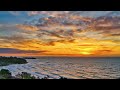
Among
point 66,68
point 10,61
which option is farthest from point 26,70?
point 66,68

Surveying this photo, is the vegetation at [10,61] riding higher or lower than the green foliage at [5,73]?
higher

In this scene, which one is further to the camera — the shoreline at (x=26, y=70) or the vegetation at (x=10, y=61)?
the vegetation at (x=10, y=61)

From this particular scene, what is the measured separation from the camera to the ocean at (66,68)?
2.61 metres

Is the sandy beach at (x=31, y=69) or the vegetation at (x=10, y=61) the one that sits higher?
the vegetation at (x=10, y=61)

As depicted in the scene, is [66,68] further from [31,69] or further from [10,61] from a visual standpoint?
[10,61]

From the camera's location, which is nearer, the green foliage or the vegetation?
the green foliage

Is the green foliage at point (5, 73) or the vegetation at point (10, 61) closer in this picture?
the green foliage at point (5, 73)

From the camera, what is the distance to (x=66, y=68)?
2770 mm

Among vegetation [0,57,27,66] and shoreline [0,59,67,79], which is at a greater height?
vegetation [0,57,27,66]

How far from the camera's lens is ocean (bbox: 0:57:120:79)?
2611 millimetres

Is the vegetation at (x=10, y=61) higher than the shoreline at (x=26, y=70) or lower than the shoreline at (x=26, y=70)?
higher

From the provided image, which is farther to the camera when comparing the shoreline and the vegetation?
the vegetation
